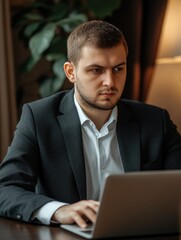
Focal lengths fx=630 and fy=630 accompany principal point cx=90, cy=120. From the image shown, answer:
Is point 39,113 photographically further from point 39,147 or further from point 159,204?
point 159,204

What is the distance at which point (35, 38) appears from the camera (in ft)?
13.9

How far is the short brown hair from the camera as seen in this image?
7.66 feet

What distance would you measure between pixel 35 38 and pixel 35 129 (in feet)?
6.17

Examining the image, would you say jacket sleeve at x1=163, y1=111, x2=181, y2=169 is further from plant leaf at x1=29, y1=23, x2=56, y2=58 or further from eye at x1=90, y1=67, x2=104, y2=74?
plant leaf at x1=29, y1=23, x2=56, y2=58

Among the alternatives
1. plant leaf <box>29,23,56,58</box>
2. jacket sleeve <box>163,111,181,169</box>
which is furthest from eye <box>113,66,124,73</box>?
plant leaf <box>29,23,56,58</box>

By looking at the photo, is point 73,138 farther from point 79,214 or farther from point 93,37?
→ point 79,214

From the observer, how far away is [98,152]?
2.50 m

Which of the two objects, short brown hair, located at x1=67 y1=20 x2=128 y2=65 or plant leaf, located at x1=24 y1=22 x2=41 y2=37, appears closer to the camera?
short brown hair, located at x1=67 y1=20 x2=128 y2=65

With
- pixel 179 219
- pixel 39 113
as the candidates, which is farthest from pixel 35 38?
pixel 179 219

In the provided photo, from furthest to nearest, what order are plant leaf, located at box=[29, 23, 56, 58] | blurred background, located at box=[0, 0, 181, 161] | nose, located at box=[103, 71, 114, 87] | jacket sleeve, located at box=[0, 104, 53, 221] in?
blurred background, located at box=[0, 0, 181, 161], plant leaf, located at box=[29, 23, 56, 58], nose, located at box=[103, 71, 114, 87], jacket sleeve, located at box=[0, 104, 53, 221]

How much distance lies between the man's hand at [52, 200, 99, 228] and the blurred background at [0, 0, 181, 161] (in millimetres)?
2359

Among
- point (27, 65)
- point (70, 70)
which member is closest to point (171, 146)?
point (70, 70)

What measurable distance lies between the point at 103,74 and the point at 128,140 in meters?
0.33

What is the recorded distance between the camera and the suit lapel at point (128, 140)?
2.47 meters
